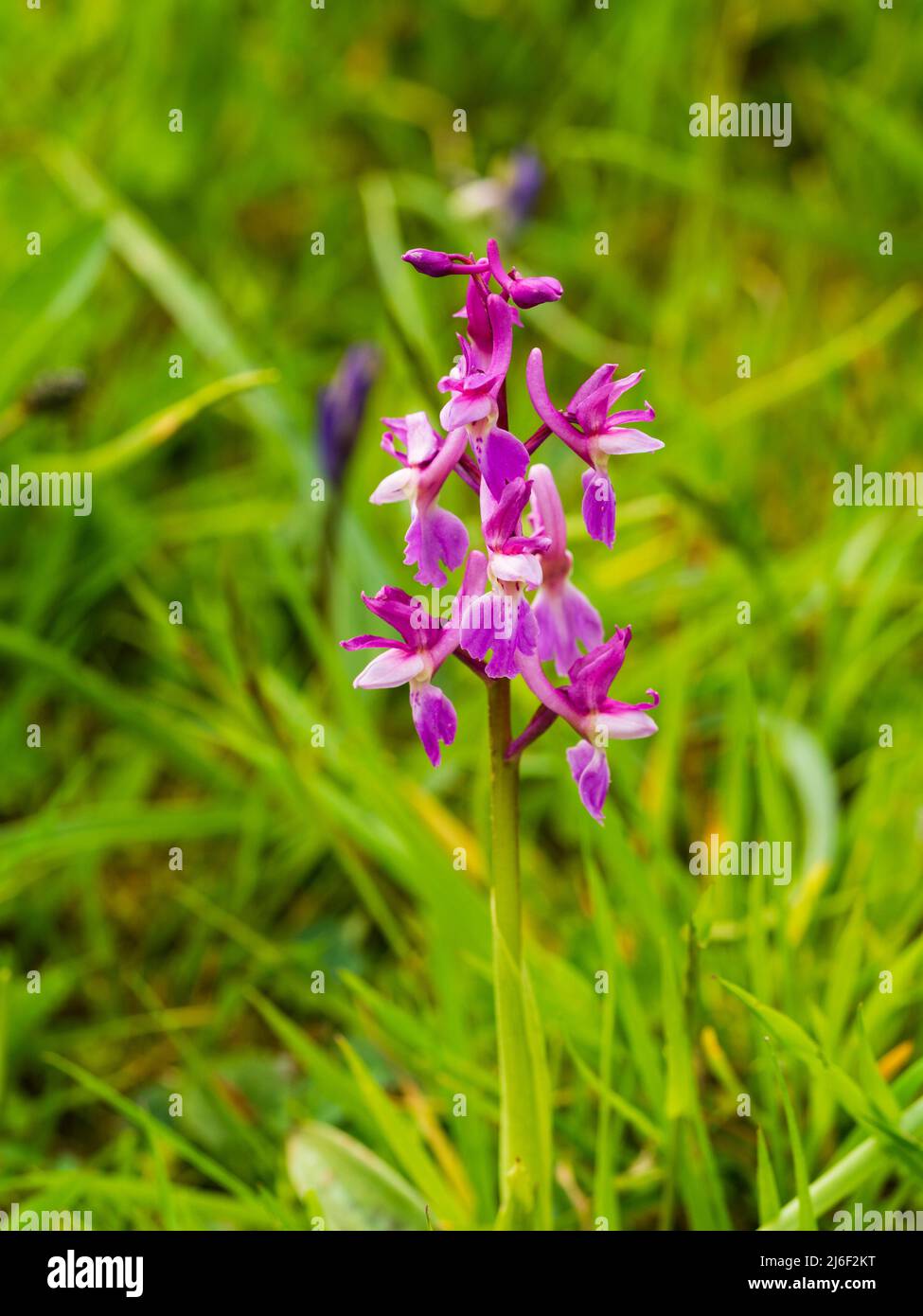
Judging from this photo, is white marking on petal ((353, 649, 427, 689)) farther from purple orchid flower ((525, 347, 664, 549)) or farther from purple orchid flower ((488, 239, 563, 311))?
purple orchid flower ((488, 239, 563, 311))

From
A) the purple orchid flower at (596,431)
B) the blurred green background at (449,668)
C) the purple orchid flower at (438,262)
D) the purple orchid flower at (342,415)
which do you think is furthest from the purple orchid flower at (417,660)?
the purple orchid flower at (342,415)

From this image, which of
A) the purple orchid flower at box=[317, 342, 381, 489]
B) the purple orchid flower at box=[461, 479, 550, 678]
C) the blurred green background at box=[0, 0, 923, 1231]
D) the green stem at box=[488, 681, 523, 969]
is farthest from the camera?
the purple orchid flower at box=[317, 342, 381, 489]

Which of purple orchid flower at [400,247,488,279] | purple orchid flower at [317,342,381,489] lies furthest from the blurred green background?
purple orchid flower at [400,247,488,279]

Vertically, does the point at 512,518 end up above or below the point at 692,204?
below
